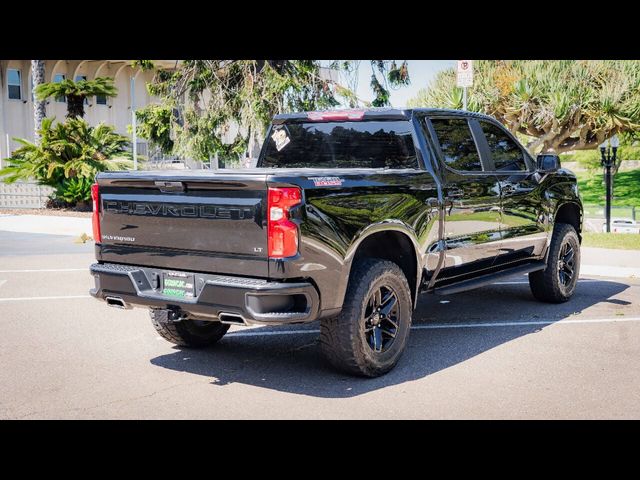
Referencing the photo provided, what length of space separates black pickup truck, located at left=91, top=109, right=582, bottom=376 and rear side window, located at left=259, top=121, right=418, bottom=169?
0.01 m

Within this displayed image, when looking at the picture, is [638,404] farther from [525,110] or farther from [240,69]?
[525,110]

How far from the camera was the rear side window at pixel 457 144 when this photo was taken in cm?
693

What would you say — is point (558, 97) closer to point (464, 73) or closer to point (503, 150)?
point (464, 73)

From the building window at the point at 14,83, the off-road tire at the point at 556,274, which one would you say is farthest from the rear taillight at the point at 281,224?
the building window at the point at 14,83

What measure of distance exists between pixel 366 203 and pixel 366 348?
1.04m

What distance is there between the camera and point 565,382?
18.9 feet

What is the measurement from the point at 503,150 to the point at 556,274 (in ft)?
5.38

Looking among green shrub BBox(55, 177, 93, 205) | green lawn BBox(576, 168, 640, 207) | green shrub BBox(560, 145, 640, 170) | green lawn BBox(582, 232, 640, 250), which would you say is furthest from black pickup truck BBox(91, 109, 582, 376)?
Answer: green shrub BBox(560, 145, 640, 170)

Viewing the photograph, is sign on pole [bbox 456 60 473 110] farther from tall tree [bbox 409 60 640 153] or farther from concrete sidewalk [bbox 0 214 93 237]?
tall tree [bbox 409 60 640 153]

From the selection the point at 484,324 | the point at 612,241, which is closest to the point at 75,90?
the point at 612,241

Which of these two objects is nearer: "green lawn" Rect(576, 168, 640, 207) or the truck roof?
the truck roof

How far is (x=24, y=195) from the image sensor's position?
26.2m

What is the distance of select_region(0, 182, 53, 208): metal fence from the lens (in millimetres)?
26109

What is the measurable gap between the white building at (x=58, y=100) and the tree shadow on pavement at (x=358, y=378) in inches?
1066
